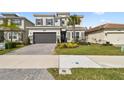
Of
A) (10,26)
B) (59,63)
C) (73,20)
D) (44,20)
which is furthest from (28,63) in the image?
(44,20)

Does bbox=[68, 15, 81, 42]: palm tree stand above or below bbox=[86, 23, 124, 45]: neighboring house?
above

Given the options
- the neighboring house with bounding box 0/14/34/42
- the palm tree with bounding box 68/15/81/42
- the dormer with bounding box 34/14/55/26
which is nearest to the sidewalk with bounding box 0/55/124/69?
the neighboring house with bounding box 0/14/34/42

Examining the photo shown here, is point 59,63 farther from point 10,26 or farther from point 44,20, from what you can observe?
point 44,20

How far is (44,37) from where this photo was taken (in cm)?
4044

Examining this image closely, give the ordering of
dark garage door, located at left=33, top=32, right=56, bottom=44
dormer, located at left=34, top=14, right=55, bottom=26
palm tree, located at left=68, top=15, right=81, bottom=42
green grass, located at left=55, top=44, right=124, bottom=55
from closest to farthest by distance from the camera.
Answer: green grass, located at left=55, top=44, right=124, bottom=55 → palm tree, located at left=68, top=15, right=81, bottom=42 → dark garage door, located at left=33, top=32, right=56, bottom=44 → dormer, located at left=34, top=14, right=55, bottom=26

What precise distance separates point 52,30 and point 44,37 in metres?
1.91

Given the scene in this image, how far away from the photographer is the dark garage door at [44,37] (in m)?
40.2

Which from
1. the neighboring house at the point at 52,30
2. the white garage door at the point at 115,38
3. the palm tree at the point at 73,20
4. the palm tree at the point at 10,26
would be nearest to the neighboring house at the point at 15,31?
the palm tree at the point at 10,26

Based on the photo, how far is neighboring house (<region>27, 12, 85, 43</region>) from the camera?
3991cm

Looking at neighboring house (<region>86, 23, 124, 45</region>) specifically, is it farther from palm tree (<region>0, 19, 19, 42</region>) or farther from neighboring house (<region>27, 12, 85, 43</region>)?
palm tree (<region>0, 19, 19, 42</region>)

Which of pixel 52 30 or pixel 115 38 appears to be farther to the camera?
pixel 52 30

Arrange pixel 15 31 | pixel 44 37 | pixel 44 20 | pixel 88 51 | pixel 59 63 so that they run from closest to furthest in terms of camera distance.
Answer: pixel 59 63
pixel 88 51
pixel 15 31
pixel 44 37
pixel 44 20
